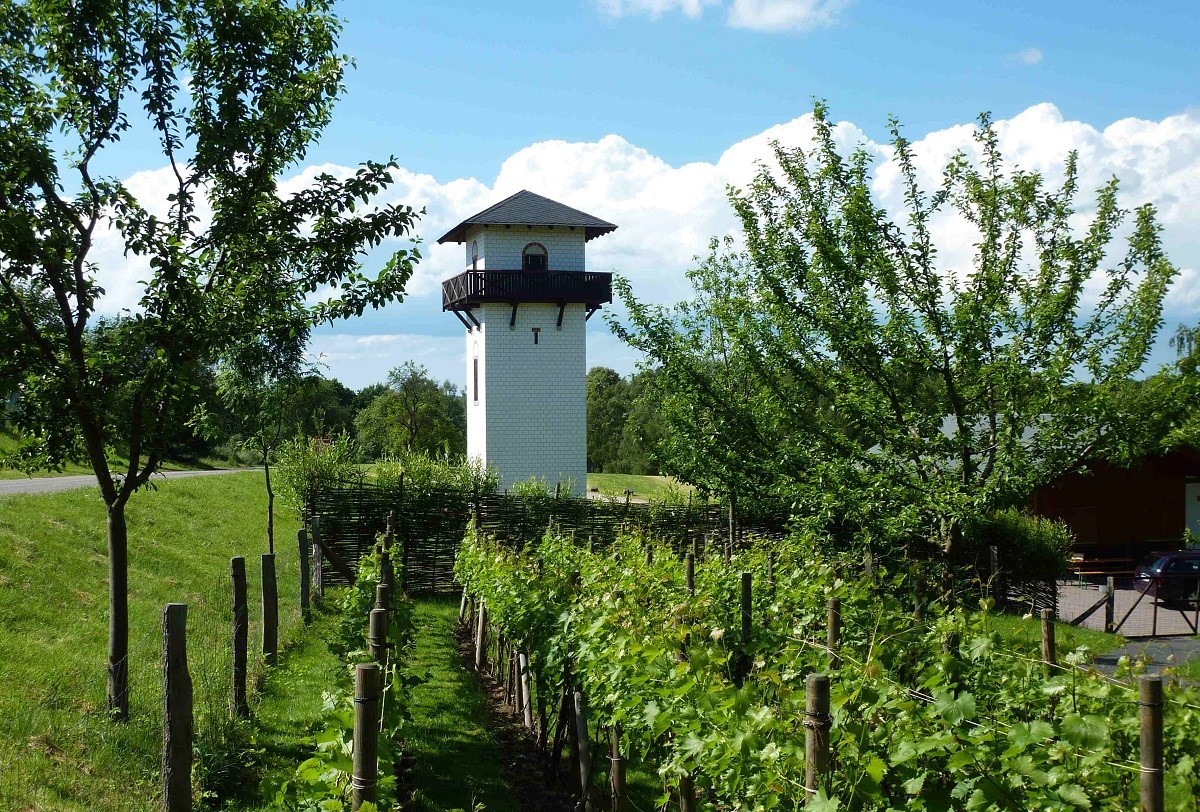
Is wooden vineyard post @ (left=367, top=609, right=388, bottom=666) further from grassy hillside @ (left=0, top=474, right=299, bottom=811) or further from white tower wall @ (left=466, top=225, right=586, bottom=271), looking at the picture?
white tower wall @ (left=466, top=225, right=586, bottom=271)

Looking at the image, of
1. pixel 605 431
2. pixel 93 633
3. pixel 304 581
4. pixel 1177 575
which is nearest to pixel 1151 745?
pixel 93 633

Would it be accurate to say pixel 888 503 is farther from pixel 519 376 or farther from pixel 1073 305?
pixel 519 376

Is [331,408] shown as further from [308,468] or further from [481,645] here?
[481,645]

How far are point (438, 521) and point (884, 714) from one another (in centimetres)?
1543

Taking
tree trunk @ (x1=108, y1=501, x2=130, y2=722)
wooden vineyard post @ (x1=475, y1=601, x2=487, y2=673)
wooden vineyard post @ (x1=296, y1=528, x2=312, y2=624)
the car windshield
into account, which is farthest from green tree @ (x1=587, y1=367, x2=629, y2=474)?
tree trunk @ (x1=108, y1=501, x2=130, y2=722)

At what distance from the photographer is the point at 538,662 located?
7.52 metres

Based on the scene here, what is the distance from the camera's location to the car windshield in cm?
2178

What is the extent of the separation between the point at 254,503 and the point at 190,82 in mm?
17902

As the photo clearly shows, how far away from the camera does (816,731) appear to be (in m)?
2.95

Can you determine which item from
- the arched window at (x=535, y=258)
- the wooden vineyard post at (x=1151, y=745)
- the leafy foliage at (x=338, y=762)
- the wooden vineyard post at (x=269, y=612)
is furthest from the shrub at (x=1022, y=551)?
the wooden vineyard post at (x=1151, y=745)

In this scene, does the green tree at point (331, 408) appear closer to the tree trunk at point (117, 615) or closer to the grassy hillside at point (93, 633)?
the grassy hillside at point (93, 633)

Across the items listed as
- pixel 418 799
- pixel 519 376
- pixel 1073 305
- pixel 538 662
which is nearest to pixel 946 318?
pixel 1073 305

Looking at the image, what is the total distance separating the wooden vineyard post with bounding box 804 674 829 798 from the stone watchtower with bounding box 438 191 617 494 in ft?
86.0

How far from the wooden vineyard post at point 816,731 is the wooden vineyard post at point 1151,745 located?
0.86 meters
